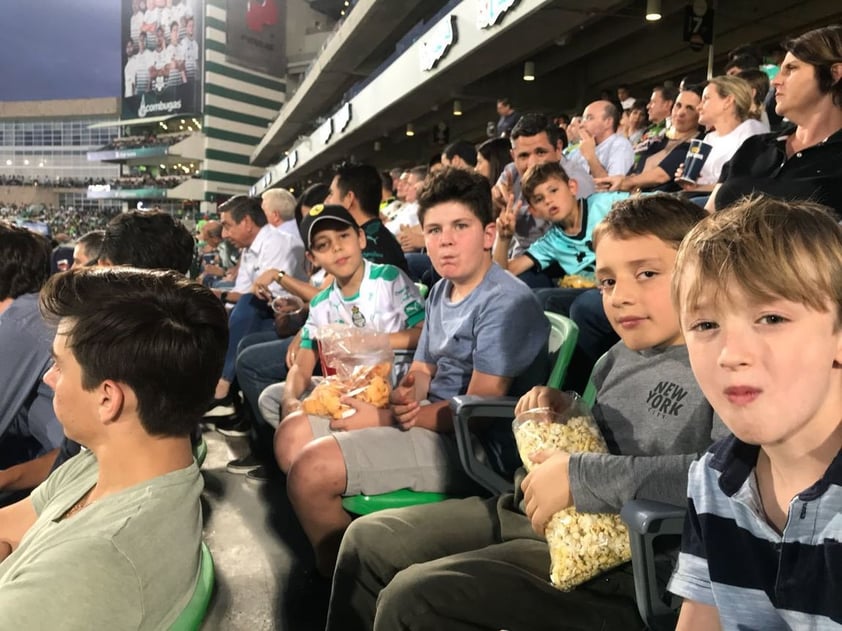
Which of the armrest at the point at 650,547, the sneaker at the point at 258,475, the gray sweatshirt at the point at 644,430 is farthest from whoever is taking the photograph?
the sneaker at the point at 258,475

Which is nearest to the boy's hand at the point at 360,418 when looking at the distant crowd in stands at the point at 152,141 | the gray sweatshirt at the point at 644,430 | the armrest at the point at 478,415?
the armrest at the point at 478,415

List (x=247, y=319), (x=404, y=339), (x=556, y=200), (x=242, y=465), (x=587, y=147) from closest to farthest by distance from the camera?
(x=404, y=339)
(x=556, y=200)
(x=242, y=465)
(x=247, y=319)
(x=587, y=147)

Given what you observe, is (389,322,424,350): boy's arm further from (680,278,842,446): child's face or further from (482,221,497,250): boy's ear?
(680,278,842,446): child's face

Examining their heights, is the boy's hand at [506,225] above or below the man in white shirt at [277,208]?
below

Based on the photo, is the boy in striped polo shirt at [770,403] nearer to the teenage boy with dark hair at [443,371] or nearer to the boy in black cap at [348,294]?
the teenage boy with dark hair at [443,371]

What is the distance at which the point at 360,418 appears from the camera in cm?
202

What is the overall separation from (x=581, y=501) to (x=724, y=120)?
10.8ft

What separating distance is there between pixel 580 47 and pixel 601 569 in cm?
980

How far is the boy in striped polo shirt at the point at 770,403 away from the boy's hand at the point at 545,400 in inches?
20.6

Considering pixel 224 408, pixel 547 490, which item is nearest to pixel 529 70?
pixel 224 408

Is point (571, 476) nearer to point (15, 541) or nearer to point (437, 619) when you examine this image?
point (437, 619)

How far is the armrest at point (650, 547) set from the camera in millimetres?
994

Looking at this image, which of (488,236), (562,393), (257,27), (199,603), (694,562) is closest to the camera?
(694,562)

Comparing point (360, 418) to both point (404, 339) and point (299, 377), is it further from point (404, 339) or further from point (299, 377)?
point (299, 377)
